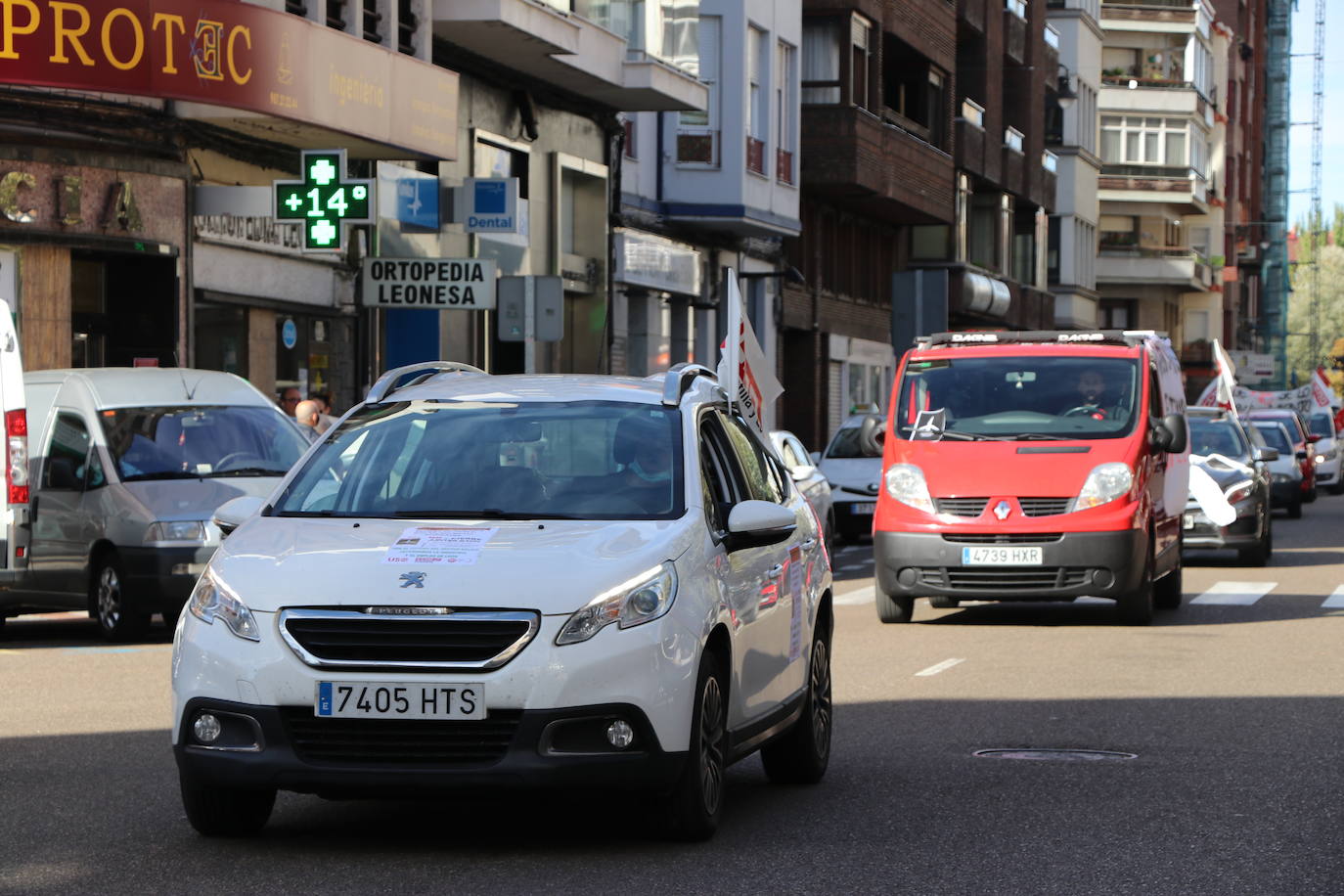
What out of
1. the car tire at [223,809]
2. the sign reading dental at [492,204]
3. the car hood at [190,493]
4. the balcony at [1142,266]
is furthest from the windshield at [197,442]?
the balcony at [1142,266]

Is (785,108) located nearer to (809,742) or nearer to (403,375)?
(403,375)

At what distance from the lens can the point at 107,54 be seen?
23203 mm

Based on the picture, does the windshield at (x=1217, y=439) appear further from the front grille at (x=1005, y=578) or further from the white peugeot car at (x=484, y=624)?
the white peugeot car at (x=484, y=624)

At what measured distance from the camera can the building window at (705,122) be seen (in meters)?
39.8

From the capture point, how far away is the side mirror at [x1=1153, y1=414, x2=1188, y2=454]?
1909cm

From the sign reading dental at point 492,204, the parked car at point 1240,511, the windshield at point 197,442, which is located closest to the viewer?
the windshield at point 197,442

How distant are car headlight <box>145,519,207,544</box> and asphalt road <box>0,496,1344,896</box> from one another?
174 centimetres

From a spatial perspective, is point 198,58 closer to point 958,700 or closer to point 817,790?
point 958,700

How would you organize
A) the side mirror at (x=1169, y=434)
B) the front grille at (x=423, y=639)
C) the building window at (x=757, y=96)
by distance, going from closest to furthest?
1. the front grille at (x=423, y=639)
2. the side mirror at (x=1169, y=434)
3. the building window at (x=757, y=96)

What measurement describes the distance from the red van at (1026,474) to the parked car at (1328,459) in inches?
1458

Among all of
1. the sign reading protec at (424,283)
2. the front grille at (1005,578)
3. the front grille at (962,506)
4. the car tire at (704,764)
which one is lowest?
the front grille at (1005,578)

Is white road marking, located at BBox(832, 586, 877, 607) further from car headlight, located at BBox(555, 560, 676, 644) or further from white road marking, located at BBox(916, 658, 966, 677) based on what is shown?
car headlight, located at BBox(555, 560, 676, 644)

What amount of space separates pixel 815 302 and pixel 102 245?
2614 centimetres

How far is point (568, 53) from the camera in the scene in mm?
31828
